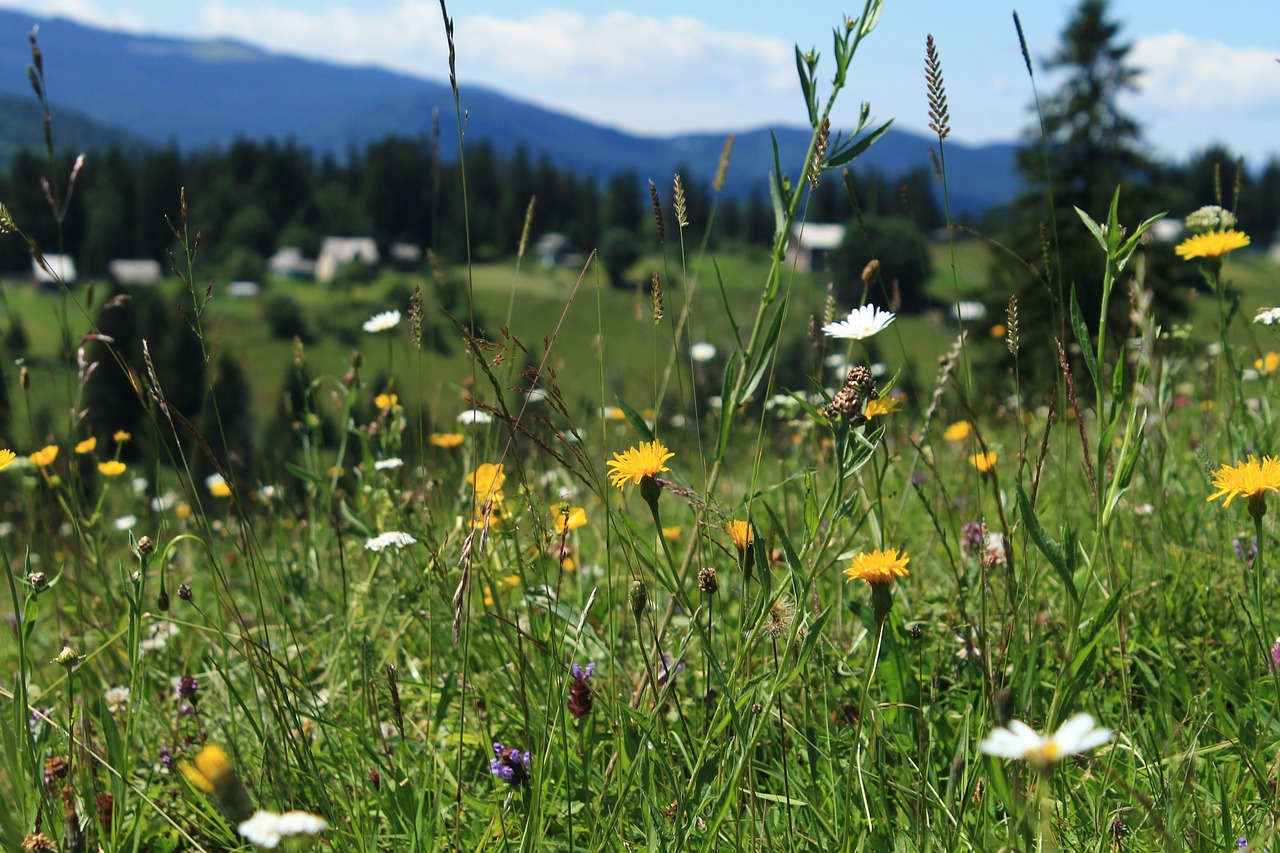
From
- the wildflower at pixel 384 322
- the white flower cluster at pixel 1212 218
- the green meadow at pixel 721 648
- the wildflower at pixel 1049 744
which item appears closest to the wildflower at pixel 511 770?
the green meadow at pixel 721 648

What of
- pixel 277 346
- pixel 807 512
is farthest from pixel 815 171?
pixel 277 346

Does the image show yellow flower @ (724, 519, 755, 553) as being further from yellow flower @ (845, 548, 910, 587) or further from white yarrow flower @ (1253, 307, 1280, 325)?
white yarrow flower @ (1253, 307, 1280, 325)

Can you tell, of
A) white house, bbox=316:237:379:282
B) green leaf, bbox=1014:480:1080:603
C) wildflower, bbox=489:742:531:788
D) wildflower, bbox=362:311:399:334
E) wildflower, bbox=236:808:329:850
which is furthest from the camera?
white house, bbox=316:237:379:282

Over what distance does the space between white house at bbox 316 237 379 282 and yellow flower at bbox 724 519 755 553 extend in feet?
297

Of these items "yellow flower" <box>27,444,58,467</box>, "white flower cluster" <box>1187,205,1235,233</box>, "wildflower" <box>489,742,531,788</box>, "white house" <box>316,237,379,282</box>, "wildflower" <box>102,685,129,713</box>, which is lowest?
"white house" <box>316,237,379,282</box>

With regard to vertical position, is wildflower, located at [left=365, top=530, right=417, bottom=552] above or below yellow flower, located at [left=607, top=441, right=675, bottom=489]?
below

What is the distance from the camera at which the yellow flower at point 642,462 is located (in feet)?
3.88

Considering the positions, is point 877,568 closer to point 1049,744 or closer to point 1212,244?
point 1049,744

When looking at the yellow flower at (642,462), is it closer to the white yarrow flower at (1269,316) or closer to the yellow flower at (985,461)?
the yellow flower at (985,461)

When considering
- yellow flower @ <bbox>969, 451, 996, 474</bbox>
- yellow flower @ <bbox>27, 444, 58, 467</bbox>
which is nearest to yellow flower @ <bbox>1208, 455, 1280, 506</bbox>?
yellow flower @ <bbox>969, 451, 996, 474</bbox>

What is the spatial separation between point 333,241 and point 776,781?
98.0 m

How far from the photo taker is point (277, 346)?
73500 mm

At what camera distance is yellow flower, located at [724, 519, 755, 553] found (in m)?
1.15

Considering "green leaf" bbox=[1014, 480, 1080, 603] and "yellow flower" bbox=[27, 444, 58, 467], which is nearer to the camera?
"green leaf" bbox=[1014, 480, 1080, 603]
